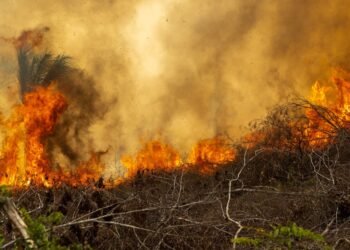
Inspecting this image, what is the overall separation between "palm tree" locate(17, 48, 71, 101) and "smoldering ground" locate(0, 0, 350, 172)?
55cm

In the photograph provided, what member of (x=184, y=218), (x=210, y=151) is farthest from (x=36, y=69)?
(x=184, y=218)

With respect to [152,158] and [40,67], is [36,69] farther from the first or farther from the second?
[152,158]

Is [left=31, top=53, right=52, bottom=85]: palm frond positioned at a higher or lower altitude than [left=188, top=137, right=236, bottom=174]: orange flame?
higher

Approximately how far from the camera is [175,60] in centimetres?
1905

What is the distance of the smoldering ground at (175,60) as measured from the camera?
1664 centimetres

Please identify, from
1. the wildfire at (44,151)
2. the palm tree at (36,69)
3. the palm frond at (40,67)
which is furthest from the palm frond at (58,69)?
the wildfire at (44,151)

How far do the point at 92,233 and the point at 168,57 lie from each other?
49.5 ft

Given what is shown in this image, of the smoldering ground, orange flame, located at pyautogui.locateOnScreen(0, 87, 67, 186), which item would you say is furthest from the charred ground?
the smoldering ground

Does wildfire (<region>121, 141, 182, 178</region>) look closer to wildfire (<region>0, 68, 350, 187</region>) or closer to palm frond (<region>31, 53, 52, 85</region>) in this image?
wildfire (<region>0, 68, 350, 187</region>)

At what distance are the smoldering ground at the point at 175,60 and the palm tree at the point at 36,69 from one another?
55 centimetres

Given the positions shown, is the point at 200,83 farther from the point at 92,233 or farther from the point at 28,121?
the point at 92,233

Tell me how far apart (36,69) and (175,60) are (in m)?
5.60

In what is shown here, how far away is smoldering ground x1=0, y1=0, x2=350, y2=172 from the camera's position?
16641 mm

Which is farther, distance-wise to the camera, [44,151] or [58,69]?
[58,69]
